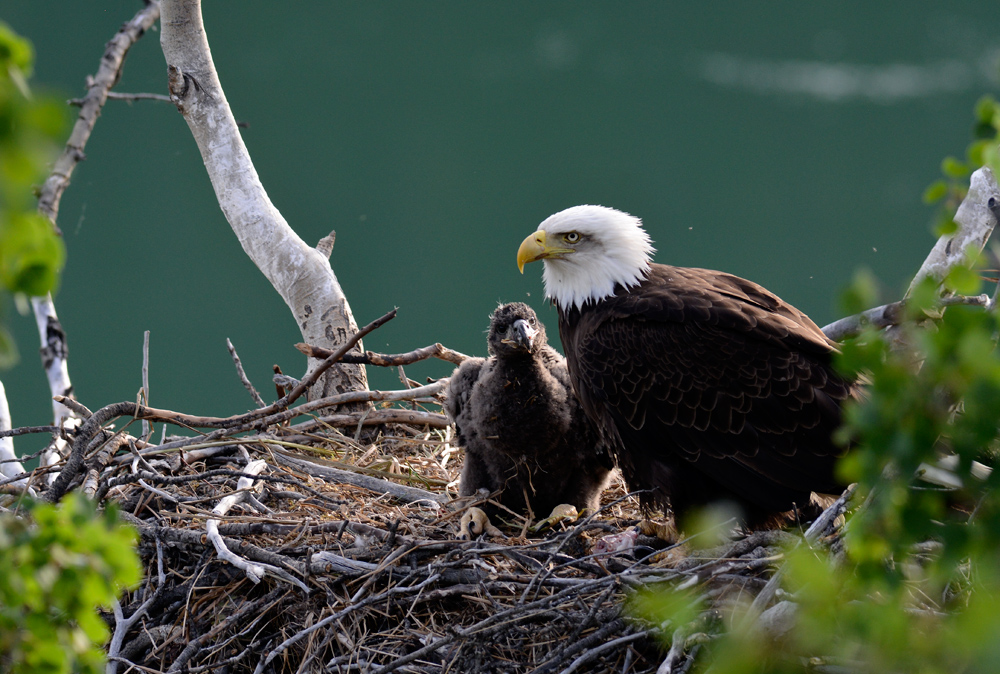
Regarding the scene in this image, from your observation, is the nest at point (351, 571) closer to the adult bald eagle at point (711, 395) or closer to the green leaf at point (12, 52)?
the adult bald eagle at point (711, 395)

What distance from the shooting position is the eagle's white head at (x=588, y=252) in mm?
2980

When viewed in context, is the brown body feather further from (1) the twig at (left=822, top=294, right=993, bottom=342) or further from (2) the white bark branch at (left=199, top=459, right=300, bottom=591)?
(2) the white bark branch at (left=199, top=459, right=300, bottom=591)

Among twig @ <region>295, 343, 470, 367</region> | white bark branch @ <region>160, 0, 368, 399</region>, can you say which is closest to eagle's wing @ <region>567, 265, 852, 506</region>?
twig @ <region>295, 343, 470, 367</region>

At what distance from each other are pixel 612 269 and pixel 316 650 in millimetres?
1600

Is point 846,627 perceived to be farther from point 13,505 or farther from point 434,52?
point 434,52

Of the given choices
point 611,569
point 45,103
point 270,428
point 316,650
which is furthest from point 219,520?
point 45,103

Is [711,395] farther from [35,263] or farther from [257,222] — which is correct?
[257,222]

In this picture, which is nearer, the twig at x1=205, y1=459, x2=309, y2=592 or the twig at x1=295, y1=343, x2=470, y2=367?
the twig at x1=205, y1=459, x2=309, y2=592

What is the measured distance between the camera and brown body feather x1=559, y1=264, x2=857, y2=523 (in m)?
2.51

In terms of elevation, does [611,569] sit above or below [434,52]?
below

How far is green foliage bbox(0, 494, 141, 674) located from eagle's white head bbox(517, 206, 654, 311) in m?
2.30

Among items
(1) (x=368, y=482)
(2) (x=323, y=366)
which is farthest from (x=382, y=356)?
(1) (x=368, y=482)

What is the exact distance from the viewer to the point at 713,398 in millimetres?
2559

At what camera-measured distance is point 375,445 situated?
3830 millimetres
